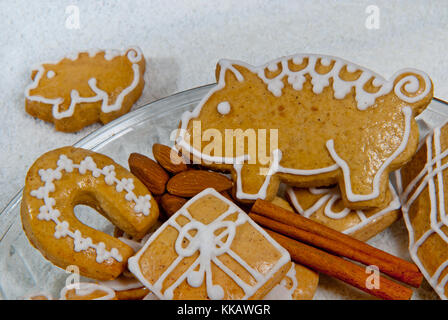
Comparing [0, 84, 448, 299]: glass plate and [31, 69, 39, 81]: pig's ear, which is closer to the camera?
[0, 84, 448, 299]: glass plate

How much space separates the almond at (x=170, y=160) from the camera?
87 centimetres

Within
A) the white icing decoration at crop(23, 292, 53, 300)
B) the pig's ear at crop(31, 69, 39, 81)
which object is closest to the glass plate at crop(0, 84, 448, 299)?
the white icing decoration at crop(23, 292, 53, 300)

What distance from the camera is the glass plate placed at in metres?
0.84

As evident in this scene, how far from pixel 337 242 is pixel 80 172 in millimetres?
418

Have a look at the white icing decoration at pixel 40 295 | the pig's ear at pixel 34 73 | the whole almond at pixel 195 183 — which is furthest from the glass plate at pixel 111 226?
the pig's ear at pixel 34 73

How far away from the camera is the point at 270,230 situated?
2.76 ft

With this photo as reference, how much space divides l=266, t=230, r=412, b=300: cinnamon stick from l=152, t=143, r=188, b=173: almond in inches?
7.5

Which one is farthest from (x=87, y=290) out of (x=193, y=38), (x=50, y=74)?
(x=193, y=38)

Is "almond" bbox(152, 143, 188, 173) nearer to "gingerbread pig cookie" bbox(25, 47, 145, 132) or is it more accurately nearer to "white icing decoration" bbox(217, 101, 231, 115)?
"white icing decoration" bbox(217, 101, 231, 115)

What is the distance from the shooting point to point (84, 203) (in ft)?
2.81

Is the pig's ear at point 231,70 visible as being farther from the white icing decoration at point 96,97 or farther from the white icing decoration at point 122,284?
the white icing decoration at point 122,284

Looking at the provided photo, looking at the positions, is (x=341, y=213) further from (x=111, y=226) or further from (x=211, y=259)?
(x=111, y=226)

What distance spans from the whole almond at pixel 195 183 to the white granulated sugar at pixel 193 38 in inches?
12.6

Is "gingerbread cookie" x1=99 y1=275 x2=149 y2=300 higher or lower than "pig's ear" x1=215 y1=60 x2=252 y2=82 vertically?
lower
